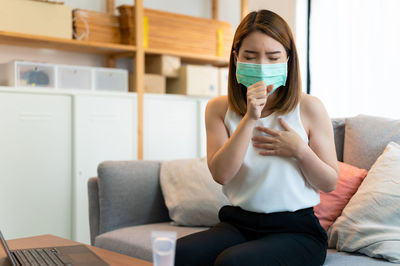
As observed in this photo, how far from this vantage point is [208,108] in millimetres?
1529

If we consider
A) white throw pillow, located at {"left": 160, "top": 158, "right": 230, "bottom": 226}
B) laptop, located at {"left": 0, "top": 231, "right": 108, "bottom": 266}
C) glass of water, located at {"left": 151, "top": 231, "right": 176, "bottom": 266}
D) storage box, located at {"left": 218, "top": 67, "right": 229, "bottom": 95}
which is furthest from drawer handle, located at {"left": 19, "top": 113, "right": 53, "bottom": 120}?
glass of water, located at {"left": 151, "top": 231, "right": 176, "bottom": 266}

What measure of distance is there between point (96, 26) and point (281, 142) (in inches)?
85.4

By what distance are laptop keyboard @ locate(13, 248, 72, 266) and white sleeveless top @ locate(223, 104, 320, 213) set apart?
1.56ft

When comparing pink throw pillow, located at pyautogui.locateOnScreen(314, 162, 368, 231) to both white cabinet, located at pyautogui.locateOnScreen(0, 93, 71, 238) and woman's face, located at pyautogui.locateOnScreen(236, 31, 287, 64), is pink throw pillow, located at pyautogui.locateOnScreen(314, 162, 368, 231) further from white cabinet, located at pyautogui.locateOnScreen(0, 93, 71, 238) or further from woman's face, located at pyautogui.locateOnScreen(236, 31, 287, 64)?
white cabinet, located at pyautogui.locateOnScreen(0, 93, 71, 238)

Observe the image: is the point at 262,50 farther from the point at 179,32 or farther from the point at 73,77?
the point at 179,32

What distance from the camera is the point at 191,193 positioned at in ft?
6.77

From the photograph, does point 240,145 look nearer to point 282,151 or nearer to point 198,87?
point 282,151

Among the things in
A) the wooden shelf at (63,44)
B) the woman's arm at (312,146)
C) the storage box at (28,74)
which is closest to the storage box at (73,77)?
the storage box at (28,74)

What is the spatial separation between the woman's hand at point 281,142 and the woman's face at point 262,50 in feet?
0.56

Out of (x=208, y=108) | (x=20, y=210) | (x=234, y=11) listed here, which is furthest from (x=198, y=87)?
(x=208, y=108)

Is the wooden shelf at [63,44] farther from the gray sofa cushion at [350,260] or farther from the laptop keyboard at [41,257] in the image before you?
the gray sofa cushion at [350,260]

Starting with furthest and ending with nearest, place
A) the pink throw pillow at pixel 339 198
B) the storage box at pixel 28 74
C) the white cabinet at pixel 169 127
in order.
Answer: the white cabinet at pixel 169 127, the storage box at pixel 28 74, the pink throw pillow at pixel 339 198

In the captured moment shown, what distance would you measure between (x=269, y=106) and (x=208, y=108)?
0.61ft

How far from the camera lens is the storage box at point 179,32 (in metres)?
3.35
